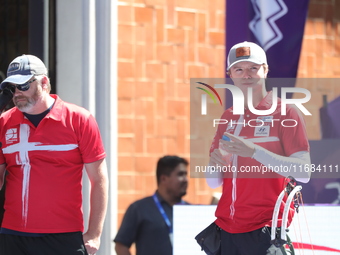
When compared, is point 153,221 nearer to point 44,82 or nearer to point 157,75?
point 157,75

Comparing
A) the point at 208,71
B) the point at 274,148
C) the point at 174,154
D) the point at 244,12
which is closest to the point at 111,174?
the point at 174,154

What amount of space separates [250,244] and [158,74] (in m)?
2.57

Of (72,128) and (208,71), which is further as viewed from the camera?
(208,71)

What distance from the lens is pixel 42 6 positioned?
19.2 ft

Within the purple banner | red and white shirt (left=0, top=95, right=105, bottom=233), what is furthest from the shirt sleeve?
the purple banner

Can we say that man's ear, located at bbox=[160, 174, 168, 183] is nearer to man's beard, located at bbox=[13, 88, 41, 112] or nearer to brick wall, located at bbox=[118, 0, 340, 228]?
brick wall, located at bbox=[118, 0, 340, 228]

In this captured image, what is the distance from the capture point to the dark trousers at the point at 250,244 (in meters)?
4.16

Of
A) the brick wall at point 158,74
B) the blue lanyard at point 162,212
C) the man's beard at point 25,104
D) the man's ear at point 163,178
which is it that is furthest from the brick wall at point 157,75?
the man's beard at point 25,104

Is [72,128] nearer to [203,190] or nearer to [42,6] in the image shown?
[42,6]

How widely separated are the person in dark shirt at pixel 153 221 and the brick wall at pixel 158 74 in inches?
18.2

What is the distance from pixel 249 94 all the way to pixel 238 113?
0.40ft

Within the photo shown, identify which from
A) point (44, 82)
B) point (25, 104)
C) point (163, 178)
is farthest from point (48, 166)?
point (163, 178)

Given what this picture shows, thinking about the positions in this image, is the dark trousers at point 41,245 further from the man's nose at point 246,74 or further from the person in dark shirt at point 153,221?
the person in dark shirt at point 153,221

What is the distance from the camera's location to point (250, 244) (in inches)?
166
